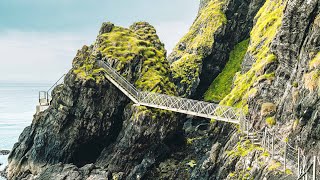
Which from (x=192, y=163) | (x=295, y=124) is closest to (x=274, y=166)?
(x=295, y=124)

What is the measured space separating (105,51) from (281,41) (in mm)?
29171

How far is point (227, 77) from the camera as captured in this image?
7944cm

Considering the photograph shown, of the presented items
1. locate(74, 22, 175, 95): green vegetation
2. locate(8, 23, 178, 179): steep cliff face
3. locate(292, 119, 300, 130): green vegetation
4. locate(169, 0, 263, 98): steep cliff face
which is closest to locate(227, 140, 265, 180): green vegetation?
locate(292, 119, 300, 130): green vegetation

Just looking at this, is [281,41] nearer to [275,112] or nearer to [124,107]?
[275,112]

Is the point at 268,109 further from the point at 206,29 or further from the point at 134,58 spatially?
the point at 206,29

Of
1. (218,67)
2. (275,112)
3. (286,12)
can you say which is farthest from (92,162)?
(218,67)

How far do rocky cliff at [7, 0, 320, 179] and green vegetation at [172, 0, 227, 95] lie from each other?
14124 millimetres

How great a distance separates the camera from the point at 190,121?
224 feet

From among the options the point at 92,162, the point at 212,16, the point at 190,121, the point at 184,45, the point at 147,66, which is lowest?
the point at 92,162

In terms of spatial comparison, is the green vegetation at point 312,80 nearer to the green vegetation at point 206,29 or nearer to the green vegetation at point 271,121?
the green vegetation at point 271,121

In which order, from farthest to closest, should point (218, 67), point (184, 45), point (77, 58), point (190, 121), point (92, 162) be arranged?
point (184, 45), point (218, 67), point (190, 121), point (77, 58), point (92, 162)

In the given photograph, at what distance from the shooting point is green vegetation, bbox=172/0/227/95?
254 feet

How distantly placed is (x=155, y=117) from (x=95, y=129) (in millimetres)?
8365

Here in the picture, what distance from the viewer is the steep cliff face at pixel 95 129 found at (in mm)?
46219
